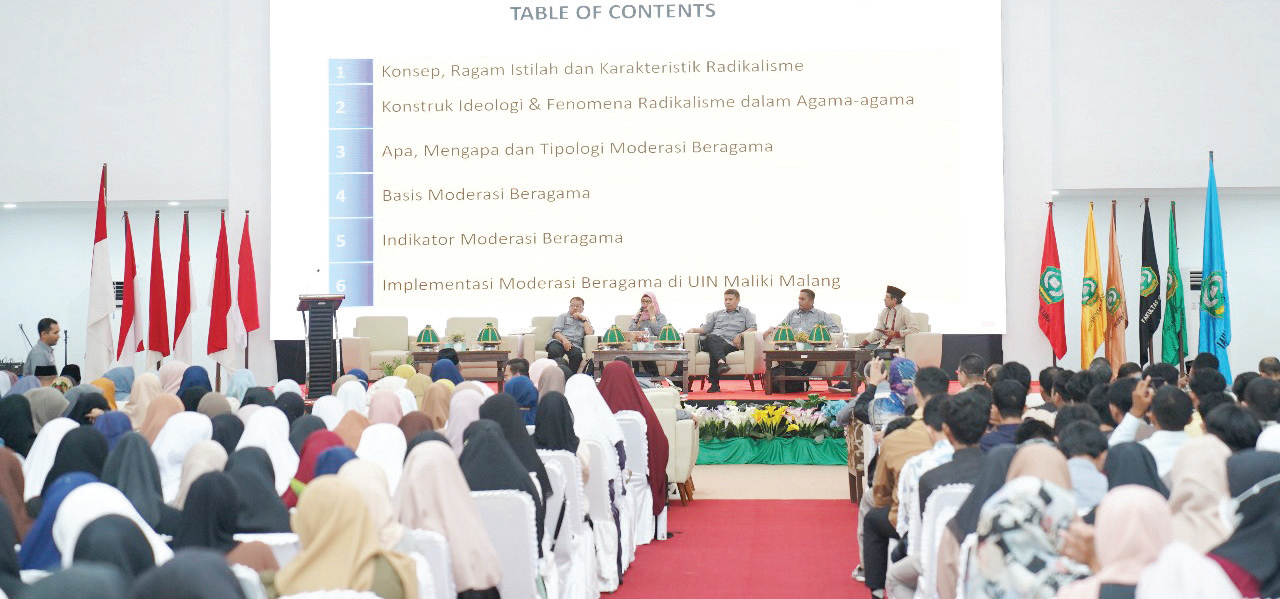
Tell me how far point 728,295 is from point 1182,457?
793 cm

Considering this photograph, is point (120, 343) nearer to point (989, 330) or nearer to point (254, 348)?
point (254, 348)

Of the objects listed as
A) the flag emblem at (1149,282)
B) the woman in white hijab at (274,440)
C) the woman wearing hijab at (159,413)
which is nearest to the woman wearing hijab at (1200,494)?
the woman in white hijab at (274,440)

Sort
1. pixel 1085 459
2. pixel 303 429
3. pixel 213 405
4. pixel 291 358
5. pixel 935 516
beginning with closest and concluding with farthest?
1. pixel 1085 459
2. pixel 935 516
3. pixel 303 429
4. pixel 213 405
5. pixel 291 358

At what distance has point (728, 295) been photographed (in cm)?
1124

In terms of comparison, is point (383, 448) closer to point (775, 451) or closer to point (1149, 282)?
point (775, 451)

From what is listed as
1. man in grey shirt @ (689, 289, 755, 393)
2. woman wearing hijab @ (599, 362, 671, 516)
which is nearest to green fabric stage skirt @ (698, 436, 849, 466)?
man in grey shirt @ (689, 289, 755, 393)

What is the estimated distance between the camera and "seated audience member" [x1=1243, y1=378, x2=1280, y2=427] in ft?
15.1

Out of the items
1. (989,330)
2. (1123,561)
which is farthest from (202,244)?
(1123,561)

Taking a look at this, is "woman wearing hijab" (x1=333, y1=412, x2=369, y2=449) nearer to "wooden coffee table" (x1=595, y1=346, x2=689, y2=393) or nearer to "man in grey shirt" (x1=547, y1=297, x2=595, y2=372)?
"wooden coffee table" (x1=595, y1=346, x2=689, y2=393)

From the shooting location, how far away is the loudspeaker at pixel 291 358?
1230 cm

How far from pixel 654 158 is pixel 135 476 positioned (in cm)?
837

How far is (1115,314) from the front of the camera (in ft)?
37.2

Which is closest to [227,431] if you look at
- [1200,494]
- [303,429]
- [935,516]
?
[303,429]

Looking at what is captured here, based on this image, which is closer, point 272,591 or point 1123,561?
point 1123,561
